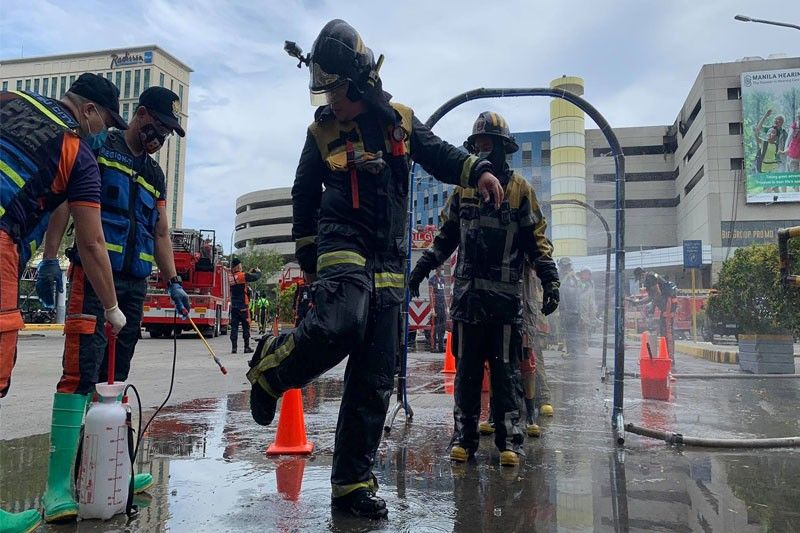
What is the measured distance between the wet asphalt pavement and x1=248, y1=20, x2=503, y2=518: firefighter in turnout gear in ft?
1.20

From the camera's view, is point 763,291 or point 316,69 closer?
point 316,69

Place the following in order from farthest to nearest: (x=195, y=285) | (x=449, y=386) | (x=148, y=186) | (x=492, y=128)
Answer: (x=195, y=285) < (x=449, y=386) < (x=492, y=128) < (x=148, y=186)

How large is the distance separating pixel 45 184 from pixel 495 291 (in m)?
2.54

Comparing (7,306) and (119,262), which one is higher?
(119,262)

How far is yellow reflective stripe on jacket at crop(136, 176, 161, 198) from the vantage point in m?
3.16

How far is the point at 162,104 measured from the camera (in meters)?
3.24

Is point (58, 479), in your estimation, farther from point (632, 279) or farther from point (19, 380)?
point (632, 279)

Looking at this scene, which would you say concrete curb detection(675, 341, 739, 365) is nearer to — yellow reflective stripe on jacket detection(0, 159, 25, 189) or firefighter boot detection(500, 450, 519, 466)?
firefighter boot detection(500, 450, 519, 466)

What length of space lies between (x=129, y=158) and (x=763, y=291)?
10439mm

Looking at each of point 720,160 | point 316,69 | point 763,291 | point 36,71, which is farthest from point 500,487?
point 36,71

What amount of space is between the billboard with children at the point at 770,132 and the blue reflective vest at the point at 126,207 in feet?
189

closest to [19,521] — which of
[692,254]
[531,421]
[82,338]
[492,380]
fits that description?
[82,338]

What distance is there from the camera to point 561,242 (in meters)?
7.02

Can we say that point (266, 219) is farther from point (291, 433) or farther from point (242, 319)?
point (291, 433)
